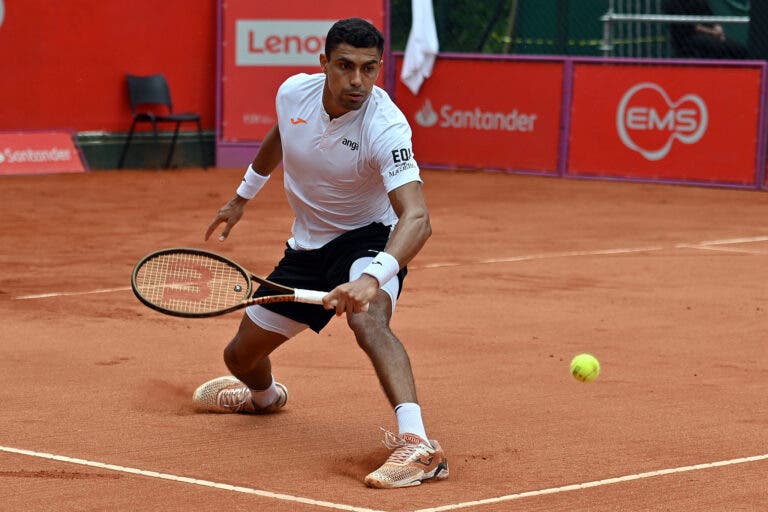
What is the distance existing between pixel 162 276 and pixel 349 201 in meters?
0.82

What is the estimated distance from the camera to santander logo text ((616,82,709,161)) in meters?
16.0

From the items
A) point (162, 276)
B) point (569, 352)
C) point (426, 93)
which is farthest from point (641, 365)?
point (426, 93)

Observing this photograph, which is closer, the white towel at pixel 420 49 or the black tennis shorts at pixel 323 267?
the black tennis shorts at pixel 323 267

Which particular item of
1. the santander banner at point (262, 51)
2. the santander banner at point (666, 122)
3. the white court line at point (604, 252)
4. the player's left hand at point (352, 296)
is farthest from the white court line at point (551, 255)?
the santander banner at point (262, 51)

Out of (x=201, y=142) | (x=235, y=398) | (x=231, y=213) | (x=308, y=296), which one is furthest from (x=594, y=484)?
(x=201, y=142)

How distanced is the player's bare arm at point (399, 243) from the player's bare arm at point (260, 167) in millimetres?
1002

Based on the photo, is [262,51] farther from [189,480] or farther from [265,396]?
[189,480]

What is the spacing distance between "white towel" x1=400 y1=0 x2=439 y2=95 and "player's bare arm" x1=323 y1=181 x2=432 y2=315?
502 inches

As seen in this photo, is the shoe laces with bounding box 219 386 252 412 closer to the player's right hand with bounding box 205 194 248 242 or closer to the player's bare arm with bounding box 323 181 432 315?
the player's right hand with bounding box 205 194 248 242

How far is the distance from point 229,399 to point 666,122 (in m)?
11.0

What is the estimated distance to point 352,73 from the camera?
16.8 feet

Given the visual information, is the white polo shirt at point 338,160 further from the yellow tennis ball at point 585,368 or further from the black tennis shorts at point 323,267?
the yellow tennis ball at point 585,368

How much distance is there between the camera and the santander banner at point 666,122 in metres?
15.8

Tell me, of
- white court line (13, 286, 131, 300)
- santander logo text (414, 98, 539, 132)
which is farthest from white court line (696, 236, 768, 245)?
white court line (13, 286, 131, 300)
